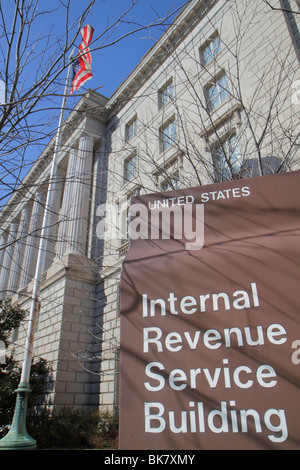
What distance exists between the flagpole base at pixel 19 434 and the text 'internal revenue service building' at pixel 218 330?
11.3m

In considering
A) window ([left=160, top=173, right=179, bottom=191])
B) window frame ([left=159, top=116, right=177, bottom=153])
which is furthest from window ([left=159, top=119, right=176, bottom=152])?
window ([left=160, top=173, right=179, bottom=191])

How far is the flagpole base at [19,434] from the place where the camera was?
10188 millimetres

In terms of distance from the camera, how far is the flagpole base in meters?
10.2

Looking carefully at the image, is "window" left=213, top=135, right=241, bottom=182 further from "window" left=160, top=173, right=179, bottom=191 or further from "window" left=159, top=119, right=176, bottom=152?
"window" left=159, top=119, right=176, bottom=152

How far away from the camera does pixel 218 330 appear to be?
1.12 meters

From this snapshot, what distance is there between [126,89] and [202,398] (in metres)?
23.4

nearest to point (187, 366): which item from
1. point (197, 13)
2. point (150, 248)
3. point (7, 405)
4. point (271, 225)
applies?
point (150, 248)

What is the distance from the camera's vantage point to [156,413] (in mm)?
1072

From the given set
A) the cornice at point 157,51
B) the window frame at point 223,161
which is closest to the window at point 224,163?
the window frame at point 223,161

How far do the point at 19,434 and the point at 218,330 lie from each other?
41.5 ft

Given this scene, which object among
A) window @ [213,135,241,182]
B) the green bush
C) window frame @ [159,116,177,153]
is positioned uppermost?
window frame @ [159,116,177,153]

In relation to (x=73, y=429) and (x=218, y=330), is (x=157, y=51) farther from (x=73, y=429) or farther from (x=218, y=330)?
(x=218, y=330)

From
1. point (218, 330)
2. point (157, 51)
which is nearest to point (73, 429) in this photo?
point (218, 330)

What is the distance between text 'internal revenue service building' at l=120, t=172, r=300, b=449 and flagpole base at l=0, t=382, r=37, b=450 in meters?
11.3
